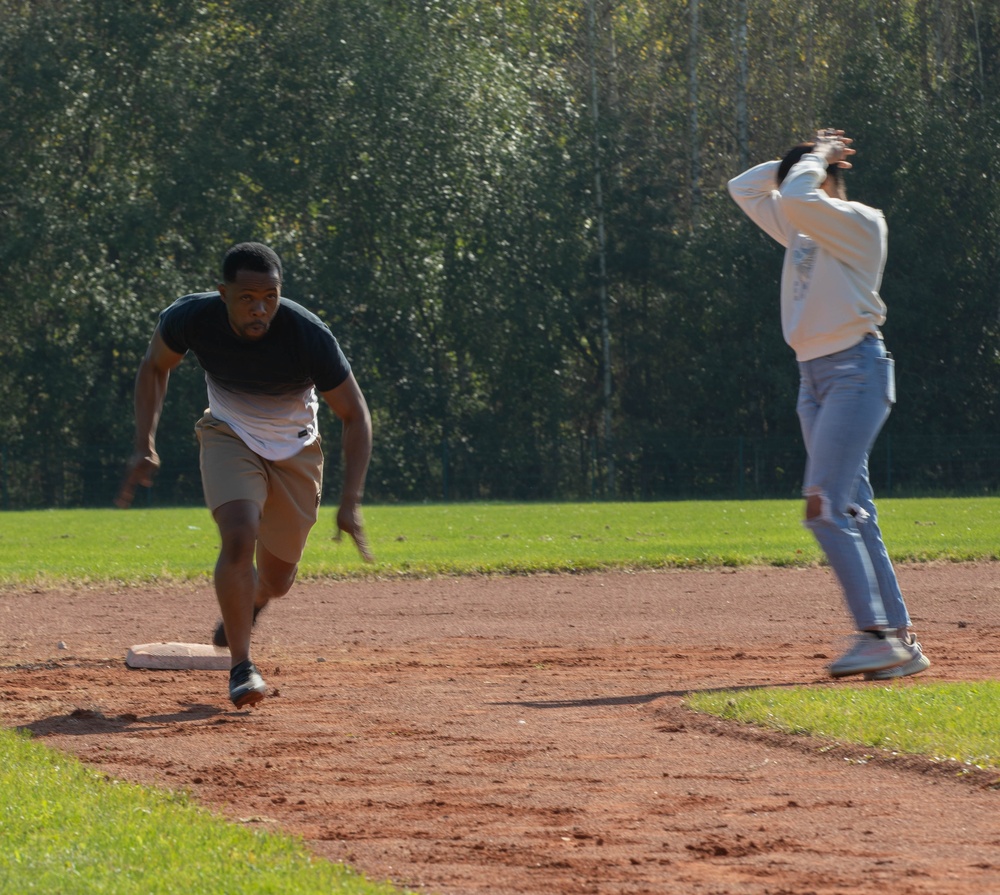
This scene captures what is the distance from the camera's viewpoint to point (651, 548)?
54.7 feet

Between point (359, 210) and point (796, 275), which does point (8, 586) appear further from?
point (359, 210)

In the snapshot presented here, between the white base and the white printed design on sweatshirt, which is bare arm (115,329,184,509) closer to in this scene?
the white base

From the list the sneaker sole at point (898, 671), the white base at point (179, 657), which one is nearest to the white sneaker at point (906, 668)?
the sneaker sole at point (898, 671)

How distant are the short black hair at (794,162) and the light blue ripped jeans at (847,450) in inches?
36.5

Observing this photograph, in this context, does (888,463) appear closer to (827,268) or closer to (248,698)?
(827,268)

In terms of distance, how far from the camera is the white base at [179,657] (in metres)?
8.19

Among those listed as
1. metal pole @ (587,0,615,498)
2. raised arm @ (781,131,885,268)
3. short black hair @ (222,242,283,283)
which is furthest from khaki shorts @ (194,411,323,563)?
metal pole @ (587,0,615,498)

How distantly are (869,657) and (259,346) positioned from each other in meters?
3.14

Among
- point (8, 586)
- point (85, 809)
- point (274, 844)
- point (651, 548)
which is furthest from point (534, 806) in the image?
point (651, 548)

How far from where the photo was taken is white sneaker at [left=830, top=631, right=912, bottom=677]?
6980 mm

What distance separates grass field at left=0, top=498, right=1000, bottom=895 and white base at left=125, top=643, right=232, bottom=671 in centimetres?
221

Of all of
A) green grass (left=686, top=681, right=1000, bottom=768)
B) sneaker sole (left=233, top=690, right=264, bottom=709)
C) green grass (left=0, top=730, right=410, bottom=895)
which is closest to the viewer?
green grass (left=0, top=730, right=410, bottom=895)

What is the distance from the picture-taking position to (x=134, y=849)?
13.5 feet

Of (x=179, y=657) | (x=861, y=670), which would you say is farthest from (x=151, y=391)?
(x=861, y=670)
